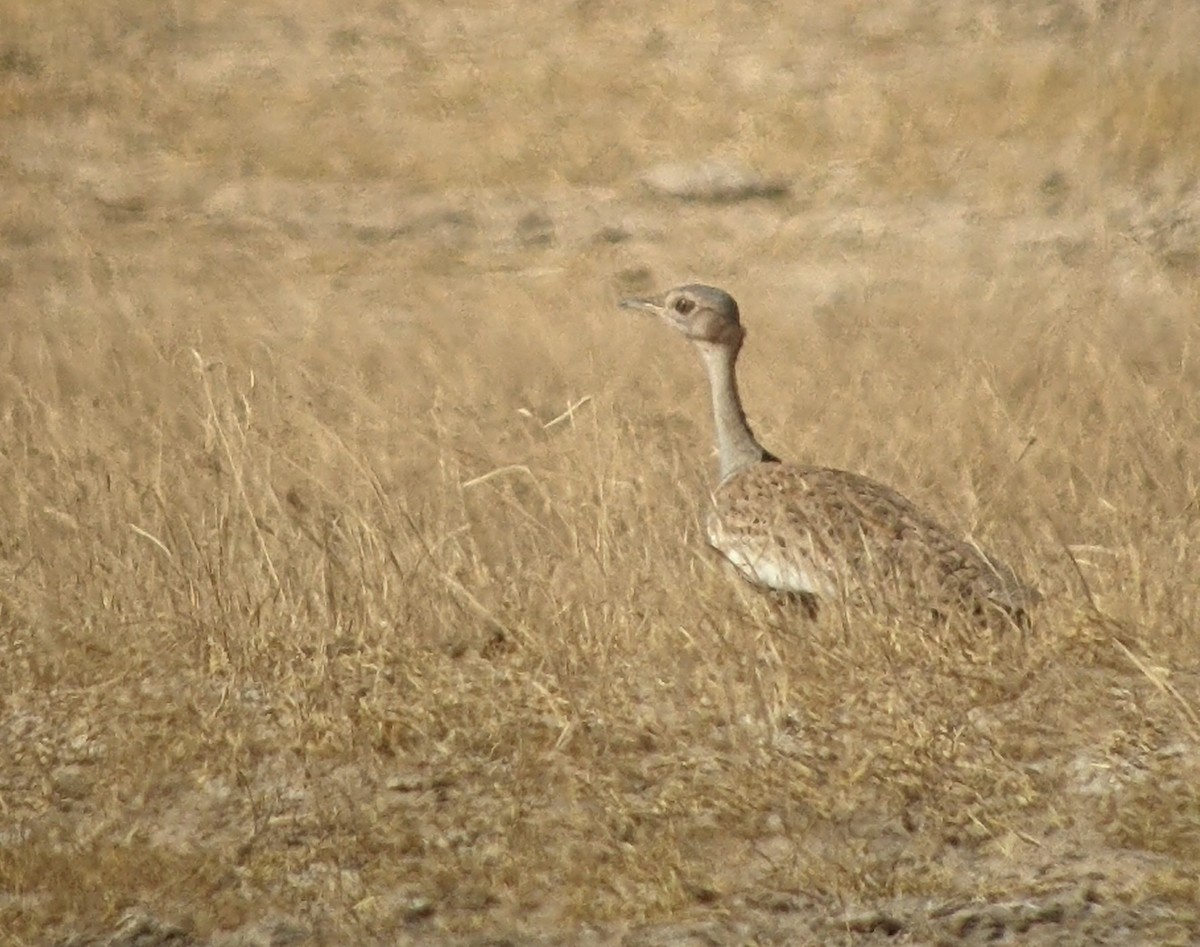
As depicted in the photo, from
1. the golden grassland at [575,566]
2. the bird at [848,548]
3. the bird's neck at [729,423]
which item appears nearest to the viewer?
the golden grassland at [575,566]

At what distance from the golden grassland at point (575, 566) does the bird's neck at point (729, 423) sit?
236 millimetres

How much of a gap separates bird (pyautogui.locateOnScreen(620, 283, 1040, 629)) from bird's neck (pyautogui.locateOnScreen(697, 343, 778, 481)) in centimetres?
6

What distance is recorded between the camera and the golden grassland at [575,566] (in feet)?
12.6

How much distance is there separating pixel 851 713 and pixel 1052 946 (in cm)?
99

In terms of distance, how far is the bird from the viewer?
15.7 feet

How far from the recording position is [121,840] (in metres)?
3.99

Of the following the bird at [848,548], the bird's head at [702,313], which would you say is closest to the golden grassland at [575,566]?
the bird at [848,548]

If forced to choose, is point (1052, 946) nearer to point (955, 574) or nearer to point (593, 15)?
point (955, 574)

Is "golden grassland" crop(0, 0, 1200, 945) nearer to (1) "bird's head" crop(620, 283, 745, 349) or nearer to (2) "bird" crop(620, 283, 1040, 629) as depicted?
(2) "bird" crop(620, 283, 1040, 629)

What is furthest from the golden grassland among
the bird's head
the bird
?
the bird's head

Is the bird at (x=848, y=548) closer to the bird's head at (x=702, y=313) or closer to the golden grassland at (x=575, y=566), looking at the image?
the golden grassland at (x=575, y=566)

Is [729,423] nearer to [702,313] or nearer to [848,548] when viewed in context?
[702,313]

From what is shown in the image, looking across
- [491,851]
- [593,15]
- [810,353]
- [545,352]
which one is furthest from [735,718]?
[593,15]

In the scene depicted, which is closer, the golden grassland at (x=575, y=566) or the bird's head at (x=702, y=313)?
the golden grassland at (x=575, y=566)
